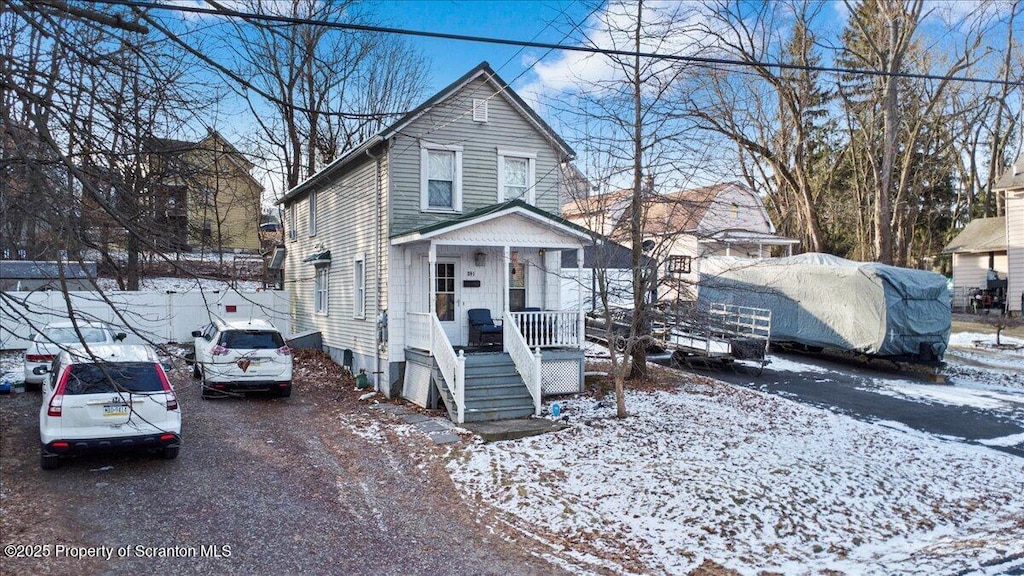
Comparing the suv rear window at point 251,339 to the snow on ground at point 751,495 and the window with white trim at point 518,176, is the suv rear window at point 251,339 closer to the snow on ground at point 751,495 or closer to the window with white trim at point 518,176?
the snow on ground at point 751,495

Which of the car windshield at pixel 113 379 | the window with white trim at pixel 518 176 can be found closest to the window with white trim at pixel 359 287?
the window with white trim at pixel 518 176

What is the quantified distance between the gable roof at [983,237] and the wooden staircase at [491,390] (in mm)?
31070

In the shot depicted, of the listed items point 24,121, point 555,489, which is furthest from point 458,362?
point 24,121

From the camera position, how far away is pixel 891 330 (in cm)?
1941

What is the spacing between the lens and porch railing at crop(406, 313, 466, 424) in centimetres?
1234

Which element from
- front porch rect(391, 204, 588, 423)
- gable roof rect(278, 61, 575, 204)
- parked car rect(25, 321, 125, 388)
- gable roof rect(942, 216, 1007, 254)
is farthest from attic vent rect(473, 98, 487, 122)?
gable roof rect(942, 216, 1007, 254)

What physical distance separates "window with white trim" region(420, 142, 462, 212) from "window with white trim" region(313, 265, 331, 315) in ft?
18.1

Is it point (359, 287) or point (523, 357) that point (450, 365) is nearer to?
point (523, 357)

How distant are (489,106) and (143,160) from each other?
10.1 meters

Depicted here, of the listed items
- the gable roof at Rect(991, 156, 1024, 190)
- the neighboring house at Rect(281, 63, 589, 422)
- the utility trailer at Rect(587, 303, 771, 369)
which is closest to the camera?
the neighboring house at Rect(281, 63, 589, 422)

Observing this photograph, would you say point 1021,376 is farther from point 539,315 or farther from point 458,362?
point 458,362

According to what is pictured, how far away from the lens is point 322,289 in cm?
2059

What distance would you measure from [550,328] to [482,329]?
1.53m

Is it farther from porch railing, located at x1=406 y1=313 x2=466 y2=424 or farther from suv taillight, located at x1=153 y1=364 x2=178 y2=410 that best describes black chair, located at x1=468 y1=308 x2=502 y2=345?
suv taillight, located at x1=153 y1=364 x2=178 y2=410
